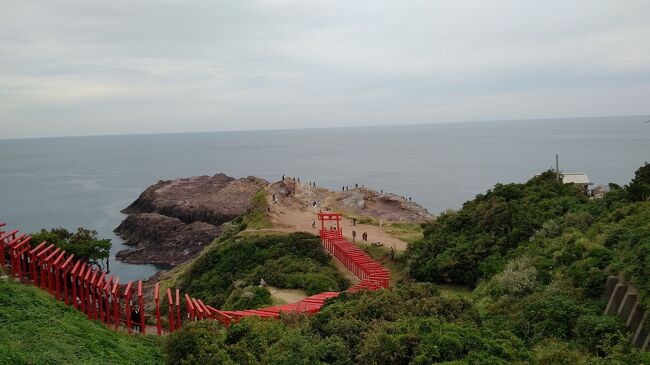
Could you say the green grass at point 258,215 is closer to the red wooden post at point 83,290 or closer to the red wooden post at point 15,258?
the red wooden post at point 83,290

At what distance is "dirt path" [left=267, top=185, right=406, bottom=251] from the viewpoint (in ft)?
112

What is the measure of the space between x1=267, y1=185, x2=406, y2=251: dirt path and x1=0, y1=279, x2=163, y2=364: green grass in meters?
17.9

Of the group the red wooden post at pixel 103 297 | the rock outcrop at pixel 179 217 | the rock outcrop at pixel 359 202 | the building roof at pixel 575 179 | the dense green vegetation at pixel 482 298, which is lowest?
the rock outcrop at pixel 179 217

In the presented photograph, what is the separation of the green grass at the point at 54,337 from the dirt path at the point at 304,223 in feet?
58.7

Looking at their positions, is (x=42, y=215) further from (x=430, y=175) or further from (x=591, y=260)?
(x=591, y=260)

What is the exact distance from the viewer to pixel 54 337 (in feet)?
48.2

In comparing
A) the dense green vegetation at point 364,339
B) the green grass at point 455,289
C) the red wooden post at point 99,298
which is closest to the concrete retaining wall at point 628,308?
the dense green vegetation at point 364,339


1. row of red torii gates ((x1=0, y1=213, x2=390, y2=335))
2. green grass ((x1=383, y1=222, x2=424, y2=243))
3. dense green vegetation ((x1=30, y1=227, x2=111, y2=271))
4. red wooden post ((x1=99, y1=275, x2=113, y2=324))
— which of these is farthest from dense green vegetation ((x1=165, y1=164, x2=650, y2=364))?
dense green vegetation ((x1=30, y1=227, x2=111, y2=271))

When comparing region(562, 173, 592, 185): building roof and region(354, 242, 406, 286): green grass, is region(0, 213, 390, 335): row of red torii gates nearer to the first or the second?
region(354, 242, 406, 286): green grass

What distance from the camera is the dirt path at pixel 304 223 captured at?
3424 cm

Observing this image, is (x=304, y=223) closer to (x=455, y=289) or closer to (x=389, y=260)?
(x=389, y=260)

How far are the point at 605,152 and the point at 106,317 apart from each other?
148 m

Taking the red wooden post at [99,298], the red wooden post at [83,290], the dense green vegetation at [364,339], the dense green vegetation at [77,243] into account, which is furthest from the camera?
the dense green vegetation at [77,243]

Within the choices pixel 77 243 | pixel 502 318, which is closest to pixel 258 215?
pixel 77 243
